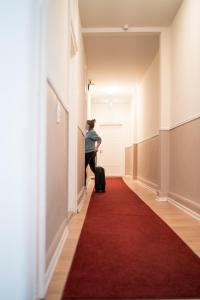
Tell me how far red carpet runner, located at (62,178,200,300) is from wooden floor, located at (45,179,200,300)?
1.7 inches

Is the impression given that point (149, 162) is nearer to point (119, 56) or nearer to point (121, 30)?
point (119, 56)

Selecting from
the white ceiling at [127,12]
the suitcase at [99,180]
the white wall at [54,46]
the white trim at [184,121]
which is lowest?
the suitcase at [99,180]

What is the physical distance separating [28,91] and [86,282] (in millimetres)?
907

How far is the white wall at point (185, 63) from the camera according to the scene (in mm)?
2854

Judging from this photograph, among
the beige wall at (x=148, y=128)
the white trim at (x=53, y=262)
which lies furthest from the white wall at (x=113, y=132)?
the white trim at (x=53, y=262)

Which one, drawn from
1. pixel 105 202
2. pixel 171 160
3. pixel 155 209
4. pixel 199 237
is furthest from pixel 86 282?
pixel 171 160

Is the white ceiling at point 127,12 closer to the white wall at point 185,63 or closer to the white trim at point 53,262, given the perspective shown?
the white wall at point 185,63

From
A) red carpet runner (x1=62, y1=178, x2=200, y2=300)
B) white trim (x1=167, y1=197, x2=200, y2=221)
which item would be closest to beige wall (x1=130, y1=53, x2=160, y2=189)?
white trim (x1=167, y1=197, x2=200, y2=221)

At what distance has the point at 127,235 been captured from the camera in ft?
6.93

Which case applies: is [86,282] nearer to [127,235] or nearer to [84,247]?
[84,247]

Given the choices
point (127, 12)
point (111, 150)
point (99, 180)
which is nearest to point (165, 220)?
point (99, 180)

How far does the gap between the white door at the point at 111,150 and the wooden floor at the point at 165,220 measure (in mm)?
5371

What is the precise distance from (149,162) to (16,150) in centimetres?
469

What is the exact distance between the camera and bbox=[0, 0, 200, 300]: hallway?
104 centimetres
